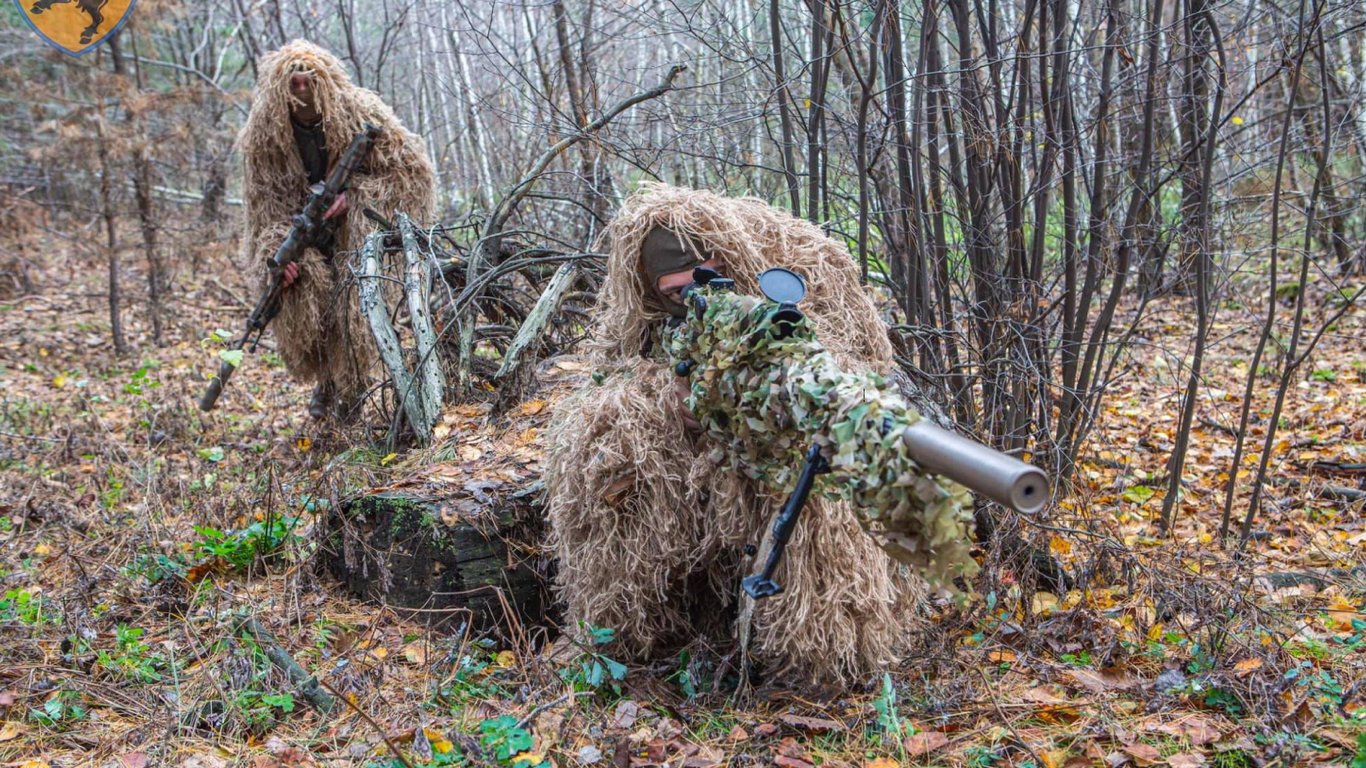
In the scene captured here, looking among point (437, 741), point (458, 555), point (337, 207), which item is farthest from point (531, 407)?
point (337, 207)

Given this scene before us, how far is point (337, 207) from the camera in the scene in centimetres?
573

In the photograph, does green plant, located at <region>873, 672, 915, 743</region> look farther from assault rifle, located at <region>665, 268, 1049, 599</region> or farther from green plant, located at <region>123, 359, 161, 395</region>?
green plant, located at <region>123, 359, 161, 395</region>

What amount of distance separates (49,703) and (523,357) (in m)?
2.20

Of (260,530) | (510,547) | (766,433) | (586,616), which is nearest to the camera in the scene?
(766,433)

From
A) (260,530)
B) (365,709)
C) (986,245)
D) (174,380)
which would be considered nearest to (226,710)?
(365,709)

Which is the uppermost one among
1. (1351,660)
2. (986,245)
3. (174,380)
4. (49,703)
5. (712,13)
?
(712,13)

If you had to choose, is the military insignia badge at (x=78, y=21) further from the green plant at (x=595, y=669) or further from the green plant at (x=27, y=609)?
the green plant at (x=595, y=669)

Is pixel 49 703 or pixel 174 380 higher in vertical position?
pixel 174 380

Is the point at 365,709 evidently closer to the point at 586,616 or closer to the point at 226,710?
the point at 226,710

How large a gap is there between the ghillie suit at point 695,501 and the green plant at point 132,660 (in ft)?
4.63

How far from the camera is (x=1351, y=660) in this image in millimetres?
2914

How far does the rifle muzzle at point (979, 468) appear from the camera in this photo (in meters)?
1.68

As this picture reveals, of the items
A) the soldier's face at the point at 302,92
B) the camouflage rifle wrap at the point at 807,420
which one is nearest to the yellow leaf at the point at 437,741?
the camouflage rifle wrap at the point at 807,420

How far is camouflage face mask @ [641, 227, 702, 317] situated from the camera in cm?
281
